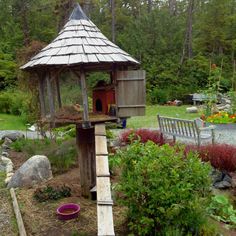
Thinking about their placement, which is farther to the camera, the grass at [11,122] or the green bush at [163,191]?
the grass at [11,122]

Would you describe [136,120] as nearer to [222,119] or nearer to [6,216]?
[222,119]

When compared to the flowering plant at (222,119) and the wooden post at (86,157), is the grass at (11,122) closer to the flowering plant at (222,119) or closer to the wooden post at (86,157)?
the flowering plant at (222,119)

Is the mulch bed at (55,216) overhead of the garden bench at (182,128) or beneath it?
beneath

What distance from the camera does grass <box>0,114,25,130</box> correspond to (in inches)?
568

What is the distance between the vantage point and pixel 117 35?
91.9 feet

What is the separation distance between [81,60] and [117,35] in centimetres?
2416

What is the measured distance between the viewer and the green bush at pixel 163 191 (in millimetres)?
4043

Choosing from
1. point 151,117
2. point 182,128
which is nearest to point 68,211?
point 182,128

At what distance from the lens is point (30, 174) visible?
6.69 metres

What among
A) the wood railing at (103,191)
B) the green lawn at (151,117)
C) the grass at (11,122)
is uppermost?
the wood railing at (103,191)

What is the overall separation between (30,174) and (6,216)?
1293 mm

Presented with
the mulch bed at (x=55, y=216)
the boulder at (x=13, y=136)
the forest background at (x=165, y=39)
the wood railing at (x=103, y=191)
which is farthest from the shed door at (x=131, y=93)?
the forest background at (x=165, y=39)

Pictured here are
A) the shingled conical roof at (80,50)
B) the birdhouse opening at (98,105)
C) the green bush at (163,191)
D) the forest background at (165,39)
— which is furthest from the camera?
the forest background at (165,39)

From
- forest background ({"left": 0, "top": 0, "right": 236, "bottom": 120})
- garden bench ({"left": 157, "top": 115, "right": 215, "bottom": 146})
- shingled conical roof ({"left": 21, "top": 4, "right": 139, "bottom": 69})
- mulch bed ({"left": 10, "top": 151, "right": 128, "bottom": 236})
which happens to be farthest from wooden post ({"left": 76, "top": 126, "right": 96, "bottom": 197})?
forest background ({"left": 0, "top": 0, "right": 236, "bottom": 120})
